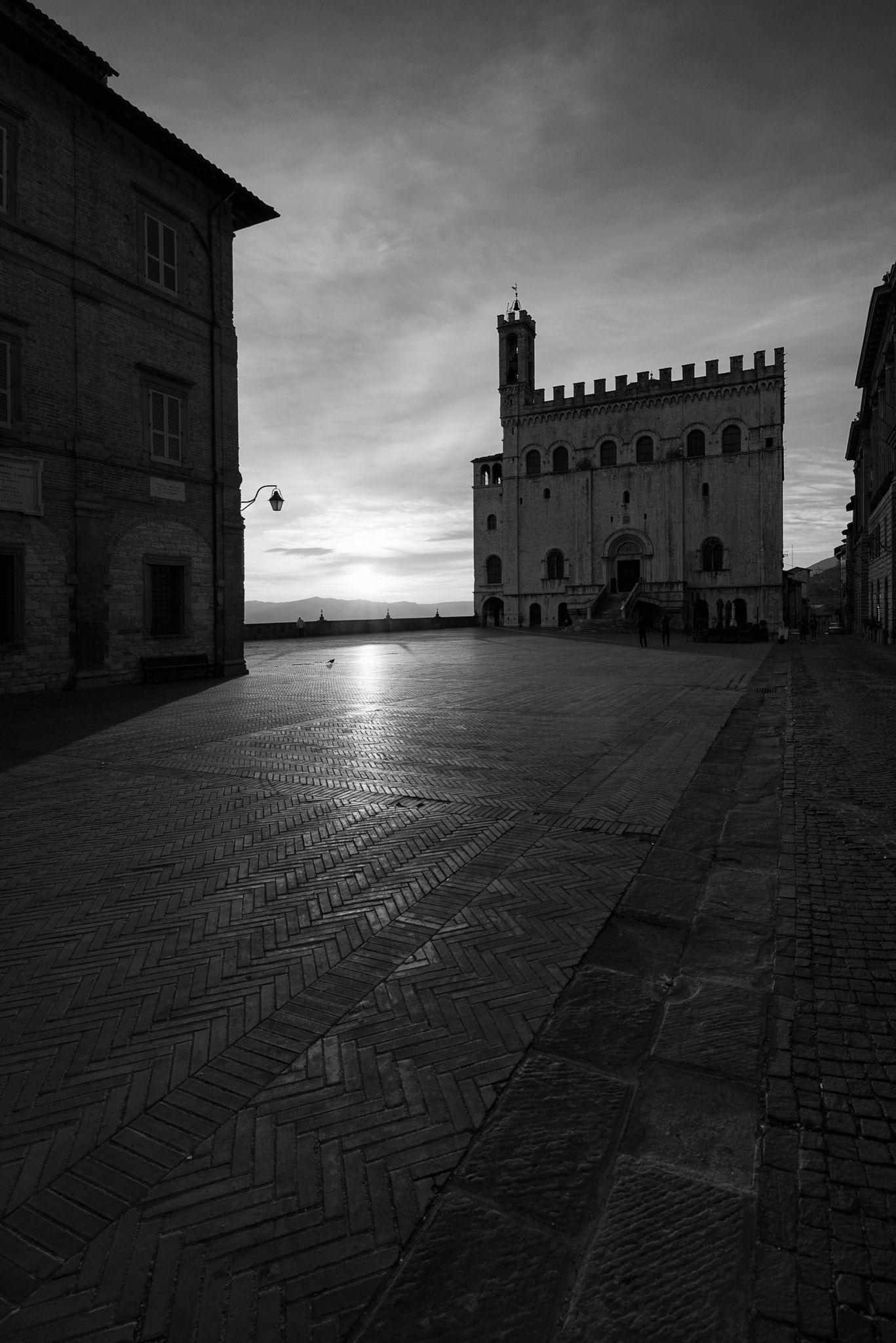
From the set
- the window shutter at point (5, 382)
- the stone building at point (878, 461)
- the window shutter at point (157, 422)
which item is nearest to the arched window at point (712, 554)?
the stone building at point (878, 461)

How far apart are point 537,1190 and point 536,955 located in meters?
1.46

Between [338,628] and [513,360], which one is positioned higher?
[513,360]

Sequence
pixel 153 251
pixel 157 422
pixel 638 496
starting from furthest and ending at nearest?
pixel 638 496, pixel 157 422, pixel 153 251

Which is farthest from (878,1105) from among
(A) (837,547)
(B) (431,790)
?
(A) (837,547)

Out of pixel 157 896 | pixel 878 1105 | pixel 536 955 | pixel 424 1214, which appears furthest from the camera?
pixel 157 896

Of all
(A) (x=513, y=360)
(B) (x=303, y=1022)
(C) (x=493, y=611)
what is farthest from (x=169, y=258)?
(A) (x=513, y=360)

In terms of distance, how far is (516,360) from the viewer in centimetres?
5672

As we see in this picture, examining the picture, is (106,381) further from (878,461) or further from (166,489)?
(878,461)

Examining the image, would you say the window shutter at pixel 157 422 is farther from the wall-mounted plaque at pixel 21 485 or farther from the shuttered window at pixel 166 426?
the wall-mounted plaque at pixel 21 485

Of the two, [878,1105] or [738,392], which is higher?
[738,392]

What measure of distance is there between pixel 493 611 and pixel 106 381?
1730 inches

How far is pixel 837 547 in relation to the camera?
80438 millimetres

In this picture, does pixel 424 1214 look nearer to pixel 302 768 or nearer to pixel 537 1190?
pixel 537 1190

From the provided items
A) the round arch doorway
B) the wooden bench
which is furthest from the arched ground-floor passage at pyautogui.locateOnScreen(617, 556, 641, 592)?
the wooden bench
